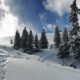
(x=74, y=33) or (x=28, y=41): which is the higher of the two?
(x=74, y=33)

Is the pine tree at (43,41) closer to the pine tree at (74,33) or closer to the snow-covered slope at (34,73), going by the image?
the pine tree at (74,33)

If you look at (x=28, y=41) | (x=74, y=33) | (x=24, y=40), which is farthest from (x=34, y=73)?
(x=24, y=40)

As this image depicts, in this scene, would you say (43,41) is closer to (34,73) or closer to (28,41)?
(28,41)

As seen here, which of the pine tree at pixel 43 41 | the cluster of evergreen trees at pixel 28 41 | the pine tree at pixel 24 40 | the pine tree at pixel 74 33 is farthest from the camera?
the pine tree at pixel 43 41

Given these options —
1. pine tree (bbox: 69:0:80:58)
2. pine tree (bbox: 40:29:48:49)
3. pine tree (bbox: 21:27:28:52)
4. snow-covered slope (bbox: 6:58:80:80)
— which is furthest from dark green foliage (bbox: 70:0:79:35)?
pine tree (bbox: 40:29:48:49)

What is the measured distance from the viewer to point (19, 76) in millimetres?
6344

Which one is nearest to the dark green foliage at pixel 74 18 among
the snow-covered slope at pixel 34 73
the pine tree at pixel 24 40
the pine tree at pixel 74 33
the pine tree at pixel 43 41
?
the pine tree at pixel 74 33

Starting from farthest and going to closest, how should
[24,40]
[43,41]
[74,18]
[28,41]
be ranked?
[43,41]
[24,40]
[28,41]
[74,18]

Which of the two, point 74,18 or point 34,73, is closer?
point 34,73

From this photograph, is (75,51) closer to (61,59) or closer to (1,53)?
(61,59)

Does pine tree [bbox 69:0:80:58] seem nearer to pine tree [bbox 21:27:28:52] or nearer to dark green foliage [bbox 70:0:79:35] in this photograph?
dark green foliage [bbox 70:0:79:35]

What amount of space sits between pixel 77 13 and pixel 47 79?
100ft

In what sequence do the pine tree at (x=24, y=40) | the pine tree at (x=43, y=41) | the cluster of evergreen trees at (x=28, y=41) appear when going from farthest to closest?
the pine tree at (x=43, y=41) → the cluster of evergreen trees at (x=28, y=41) → the pine tree at (x=24, y=40)

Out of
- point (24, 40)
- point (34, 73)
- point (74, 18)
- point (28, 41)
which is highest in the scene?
point (74, 18)
